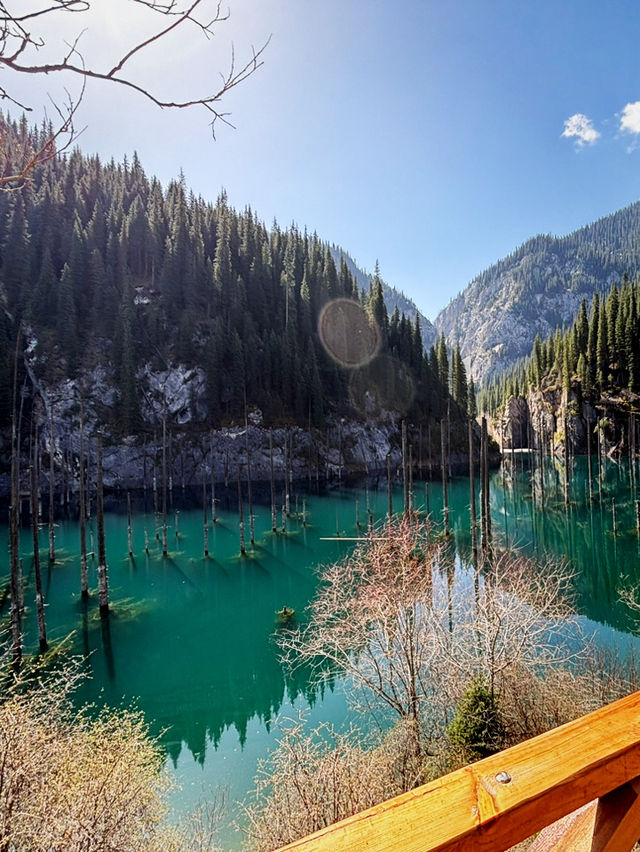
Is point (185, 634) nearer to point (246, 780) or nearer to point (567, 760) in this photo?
point (246, 780)

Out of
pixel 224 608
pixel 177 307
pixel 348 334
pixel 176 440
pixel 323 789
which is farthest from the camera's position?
pixel 348 334

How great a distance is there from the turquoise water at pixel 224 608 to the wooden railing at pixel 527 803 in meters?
12.7

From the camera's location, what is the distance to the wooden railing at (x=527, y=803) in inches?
40.7

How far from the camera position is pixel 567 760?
4.31 feet

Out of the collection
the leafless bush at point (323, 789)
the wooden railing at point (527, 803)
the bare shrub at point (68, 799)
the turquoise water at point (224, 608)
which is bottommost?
the turquoise water at point (224, 608)

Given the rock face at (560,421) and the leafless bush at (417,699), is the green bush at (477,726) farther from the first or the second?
the rock face at (560,421)

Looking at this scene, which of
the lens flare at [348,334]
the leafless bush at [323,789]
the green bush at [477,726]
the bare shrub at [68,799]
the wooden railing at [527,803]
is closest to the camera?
the wooden railing at [527,803]

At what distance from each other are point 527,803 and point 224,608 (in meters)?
27.0

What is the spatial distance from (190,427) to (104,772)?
217 ft

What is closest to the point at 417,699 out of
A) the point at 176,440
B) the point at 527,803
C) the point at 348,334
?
the point at 527,803

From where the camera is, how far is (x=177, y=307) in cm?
8181

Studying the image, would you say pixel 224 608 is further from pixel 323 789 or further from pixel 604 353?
pixel 604 353

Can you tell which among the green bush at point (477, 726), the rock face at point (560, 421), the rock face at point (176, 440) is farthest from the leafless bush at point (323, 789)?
the rock face at point (560, 421)

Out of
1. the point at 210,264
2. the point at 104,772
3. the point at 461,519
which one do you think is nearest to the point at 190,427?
the point at 210,264
